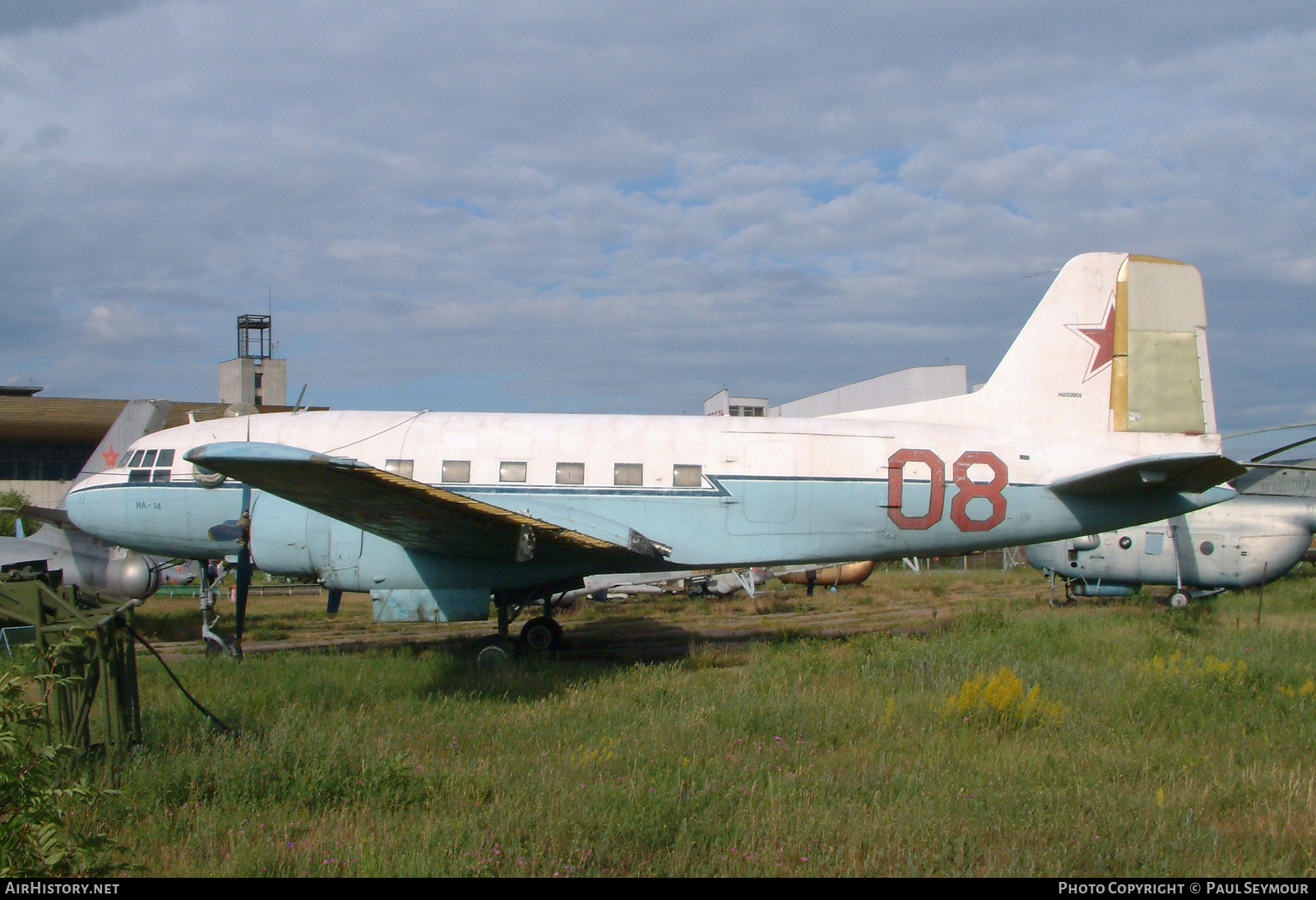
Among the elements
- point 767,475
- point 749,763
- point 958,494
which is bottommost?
point 749,763

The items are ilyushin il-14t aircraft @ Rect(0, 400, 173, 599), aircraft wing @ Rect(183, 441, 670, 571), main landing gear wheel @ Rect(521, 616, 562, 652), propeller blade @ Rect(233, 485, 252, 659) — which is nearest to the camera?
aircraft wing @ Rect(183, 441, 670, 571)

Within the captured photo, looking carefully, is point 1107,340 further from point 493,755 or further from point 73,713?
point 73,713

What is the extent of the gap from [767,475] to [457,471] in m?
4.95

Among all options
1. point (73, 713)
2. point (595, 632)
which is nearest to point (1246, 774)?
point (73, 713)

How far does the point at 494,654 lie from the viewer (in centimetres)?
1339

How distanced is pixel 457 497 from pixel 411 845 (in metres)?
4.90

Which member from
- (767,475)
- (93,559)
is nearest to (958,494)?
(767,475)

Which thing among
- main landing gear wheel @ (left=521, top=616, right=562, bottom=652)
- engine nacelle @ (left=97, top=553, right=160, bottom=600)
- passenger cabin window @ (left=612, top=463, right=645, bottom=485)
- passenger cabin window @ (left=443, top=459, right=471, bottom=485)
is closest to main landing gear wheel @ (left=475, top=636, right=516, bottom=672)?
main landing gear wheel @ (left=521, top=616, right=562, bottom=652)

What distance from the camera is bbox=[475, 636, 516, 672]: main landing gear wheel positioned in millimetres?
12956

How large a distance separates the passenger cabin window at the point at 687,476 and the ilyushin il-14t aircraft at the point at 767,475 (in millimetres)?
30

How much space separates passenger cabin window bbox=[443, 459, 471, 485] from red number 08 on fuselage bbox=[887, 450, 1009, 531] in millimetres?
6724

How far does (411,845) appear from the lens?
6008mm

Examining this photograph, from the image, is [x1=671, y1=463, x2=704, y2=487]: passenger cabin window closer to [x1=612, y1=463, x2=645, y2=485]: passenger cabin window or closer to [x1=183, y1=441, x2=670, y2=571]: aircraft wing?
[x1=612, y1=463, x2=645, y2=485]: passenger cabin window

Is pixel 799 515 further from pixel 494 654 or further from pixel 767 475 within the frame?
pixel 494 654
